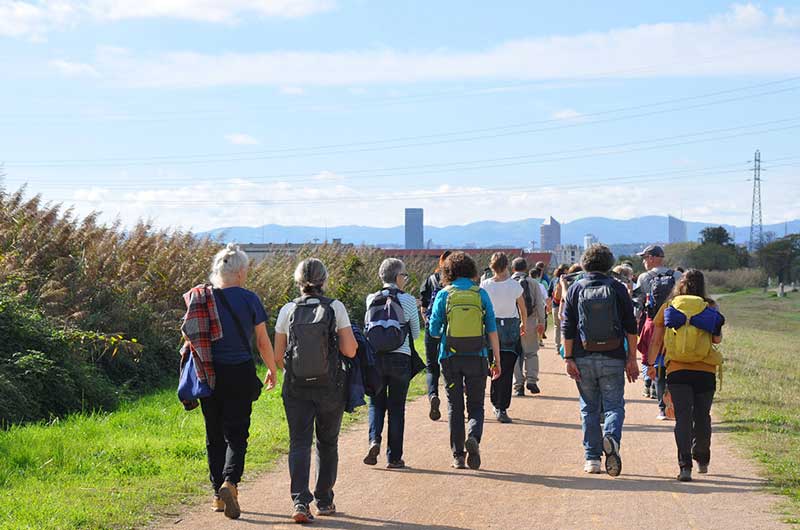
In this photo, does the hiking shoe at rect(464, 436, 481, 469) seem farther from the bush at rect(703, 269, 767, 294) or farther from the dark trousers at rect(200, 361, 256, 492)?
the bush at rect(703, 269, 767, 294)

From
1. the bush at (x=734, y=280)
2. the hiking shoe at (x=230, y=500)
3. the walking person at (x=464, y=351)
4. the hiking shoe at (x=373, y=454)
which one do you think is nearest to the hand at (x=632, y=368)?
the walking person at (x=464, y=351)

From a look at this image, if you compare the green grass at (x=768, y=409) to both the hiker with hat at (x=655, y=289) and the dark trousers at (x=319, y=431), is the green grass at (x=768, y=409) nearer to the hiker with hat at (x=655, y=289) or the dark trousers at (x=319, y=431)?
the hiker with hat at (x=655, y=289)

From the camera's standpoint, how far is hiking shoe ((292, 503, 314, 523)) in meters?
7.48

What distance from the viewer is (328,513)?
25.7ft

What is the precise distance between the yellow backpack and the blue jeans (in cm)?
47

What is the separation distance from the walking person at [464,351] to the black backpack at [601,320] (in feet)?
2.90

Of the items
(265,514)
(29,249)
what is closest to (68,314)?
(29,249)

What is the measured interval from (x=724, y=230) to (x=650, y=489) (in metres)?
111

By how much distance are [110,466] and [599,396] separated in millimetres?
4533

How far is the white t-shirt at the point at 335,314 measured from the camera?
25.7 feet

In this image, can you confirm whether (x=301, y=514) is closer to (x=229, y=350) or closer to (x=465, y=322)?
(x=229, y=350)

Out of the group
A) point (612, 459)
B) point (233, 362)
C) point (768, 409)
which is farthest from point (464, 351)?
point (768, 409)

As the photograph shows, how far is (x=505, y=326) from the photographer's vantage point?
1283 centimetres

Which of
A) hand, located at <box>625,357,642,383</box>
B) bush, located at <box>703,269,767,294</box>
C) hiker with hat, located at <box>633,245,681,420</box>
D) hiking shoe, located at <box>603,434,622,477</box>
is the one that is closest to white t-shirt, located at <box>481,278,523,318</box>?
hiker with hat, located at <box>633,245,681,420</box>
